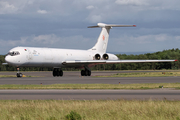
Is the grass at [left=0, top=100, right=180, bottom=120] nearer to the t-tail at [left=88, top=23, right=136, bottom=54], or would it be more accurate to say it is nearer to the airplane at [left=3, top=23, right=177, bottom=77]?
the airplane at [left=3, top=23, right=177, bottom=77]

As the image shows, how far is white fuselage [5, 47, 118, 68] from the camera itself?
38688 mm

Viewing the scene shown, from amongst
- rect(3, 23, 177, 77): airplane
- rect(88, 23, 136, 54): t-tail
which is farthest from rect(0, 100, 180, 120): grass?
rect(88, 23, 136, 54): t-tail

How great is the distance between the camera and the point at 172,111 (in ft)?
36.1

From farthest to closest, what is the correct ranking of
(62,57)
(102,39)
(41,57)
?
(102,39) < (62,57) < (41,57)

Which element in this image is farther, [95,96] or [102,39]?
[102,39]

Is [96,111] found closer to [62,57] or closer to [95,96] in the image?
[95,96]

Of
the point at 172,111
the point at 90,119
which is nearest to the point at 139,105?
the point at 172,111

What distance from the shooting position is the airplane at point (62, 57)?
39.0 metres

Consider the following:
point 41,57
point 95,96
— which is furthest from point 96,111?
point 41,57

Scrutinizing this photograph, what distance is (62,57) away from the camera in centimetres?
4528

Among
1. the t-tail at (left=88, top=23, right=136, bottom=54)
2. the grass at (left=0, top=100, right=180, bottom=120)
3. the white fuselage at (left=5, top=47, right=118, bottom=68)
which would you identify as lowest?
the grass at (left=0, top=100, right=180, bottom=120)

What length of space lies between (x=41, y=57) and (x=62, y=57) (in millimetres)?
4885

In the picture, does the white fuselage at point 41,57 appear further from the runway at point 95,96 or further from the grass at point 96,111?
the grass at point 96,111

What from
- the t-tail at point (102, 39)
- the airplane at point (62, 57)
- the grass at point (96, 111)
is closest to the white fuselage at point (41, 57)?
the airplane at point (62, 57)
